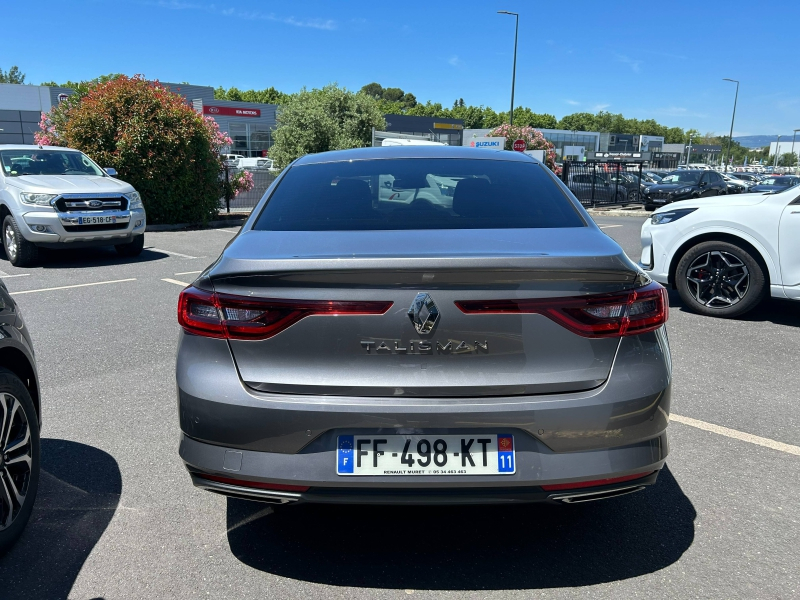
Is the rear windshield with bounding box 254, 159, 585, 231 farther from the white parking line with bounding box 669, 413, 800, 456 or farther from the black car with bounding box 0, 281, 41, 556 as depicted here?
the white parking line with bounding box 669, 413, 800, 456

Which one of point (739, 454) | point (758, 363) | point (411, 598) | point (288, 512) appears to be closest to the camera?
point (411, 598)

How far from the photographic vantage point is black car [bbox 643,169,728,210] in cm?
2459

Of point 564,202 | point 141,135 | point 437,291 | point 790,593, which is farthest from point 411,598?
point 141,135

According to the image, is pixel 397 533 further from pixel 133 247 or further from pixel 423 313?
pixel 133 247

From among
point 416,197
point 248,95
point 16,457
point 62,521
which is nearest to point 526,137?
point 416,197

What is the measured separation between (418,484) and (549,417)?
490 millimetres

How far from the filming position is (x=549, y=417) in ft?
7.23

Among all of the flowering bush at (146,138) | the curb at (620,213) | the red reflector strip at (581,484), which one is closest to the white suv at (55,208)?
the flowering bush at (146,138)

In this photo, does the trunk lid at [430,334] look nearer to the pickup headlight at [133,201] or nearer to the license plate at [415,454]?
the license plate at [415,454]

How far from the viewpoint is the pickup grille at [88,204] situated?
9.68 meters

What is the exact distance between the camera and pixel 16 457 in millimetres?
2709

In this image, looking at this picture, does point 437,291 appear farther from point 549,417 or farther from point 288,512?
point 288,512

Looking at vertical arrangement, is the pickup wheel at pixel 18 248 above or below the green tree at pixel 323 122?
below

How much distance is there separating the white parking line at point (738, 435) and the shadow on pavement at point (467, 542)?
3.03 feet
